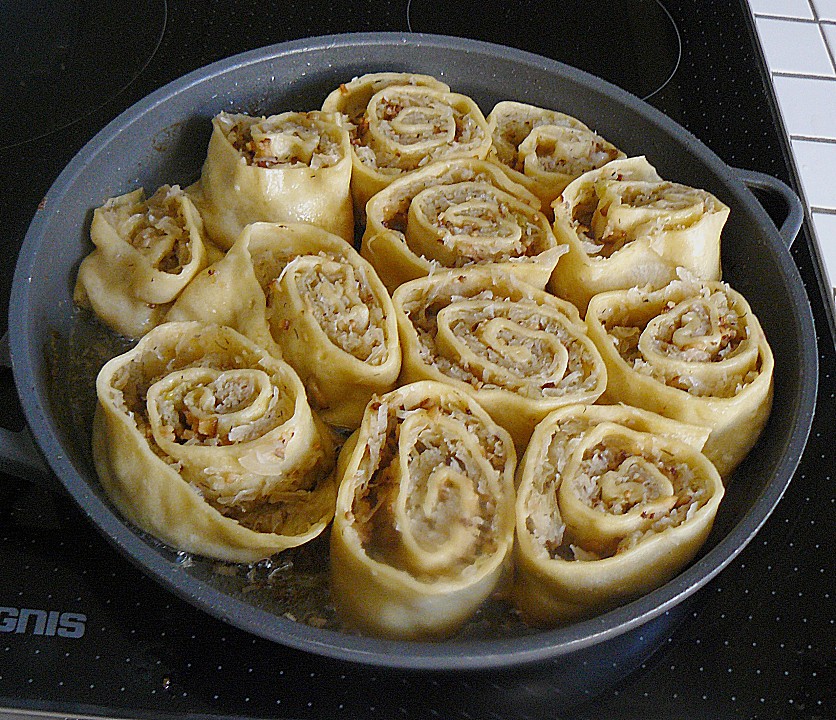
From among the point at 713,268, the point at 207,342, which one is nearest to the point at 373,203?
the point at 207,342

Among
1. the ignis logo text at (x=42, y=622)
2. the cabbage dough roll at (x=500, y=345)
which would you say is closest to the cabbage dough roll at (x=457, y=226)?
the cabbage dough roll at (x=500, y=345)

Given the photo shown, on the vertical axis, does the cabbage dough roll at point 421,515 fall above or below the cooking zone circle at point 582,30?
below

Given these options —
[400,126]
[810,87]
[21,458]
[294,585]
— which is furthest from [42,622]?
[810,87]

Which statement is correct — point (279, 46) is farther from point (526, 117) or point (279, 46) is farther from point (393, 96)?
point (526, 117)

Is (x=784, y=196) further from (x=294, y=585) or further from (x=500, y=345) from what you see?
(x=294, y=585)

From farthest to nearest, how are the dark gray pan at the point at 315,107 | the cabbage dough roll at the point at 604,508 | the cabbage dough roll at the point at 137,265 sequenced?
the cabbage dough roll at the point at 137,265 < the cabbage dough roll at the point at 604,508 < the dark gray pan at the point at 315,107

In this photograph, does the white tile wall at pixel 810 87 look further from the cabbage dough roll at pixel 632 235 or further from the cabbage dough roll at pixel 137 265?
the cabbage dough roll at pixel 137 265
